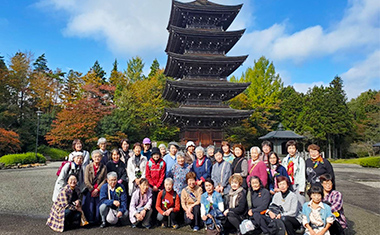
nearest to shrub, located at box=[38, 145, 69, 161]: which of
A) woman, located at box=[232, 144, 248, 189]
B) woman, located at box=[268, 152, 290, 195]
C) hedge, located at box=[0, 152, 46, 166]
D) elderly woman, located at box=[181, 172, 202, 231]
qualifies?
hedge, located at box=[0, 152, 46, 166]

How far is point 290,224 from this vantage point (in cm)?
444

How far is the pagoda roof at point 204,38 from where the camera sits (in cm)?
1784

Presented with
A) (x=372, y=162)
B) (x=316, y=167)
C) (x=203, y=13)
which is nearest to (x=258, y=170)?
(x=316, y=167)

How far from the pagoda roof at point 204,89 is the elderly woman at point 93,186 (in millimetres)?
11446

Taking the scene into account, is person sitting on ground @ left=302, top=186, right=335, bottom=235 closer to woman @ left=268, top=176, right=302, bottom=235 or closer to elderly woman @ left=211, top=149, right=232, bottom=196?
woman @ left=268, top=176, right=302, bottom=235

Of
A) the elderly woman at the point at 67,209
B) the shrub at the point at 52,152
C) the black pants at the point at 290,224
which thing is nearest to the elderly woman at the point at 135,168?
the elderly woman at the point at 67,209

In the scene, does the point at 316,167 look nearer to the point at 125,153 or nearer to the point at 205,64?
the point at 125,153

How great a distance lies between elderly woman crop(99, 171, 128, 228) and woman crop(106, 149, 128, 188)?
1.09 feet

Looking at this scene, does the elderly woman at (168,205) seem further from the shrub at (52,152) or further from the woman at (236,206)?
the shrub at (52,152)

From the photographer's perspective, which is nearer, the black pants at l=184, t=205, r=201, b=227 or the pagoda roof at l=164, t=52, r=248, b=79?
the black pants at l=184, t=205, r=201, b=227

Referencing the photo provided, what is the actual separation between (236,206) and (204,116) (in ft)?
37.2

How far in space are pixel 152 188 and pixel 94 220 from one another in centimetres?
136

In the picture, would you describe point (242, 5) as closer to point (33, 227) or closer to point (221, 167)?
point (221, 167)

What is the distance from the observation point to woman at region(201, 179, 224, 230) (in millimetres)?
4828
